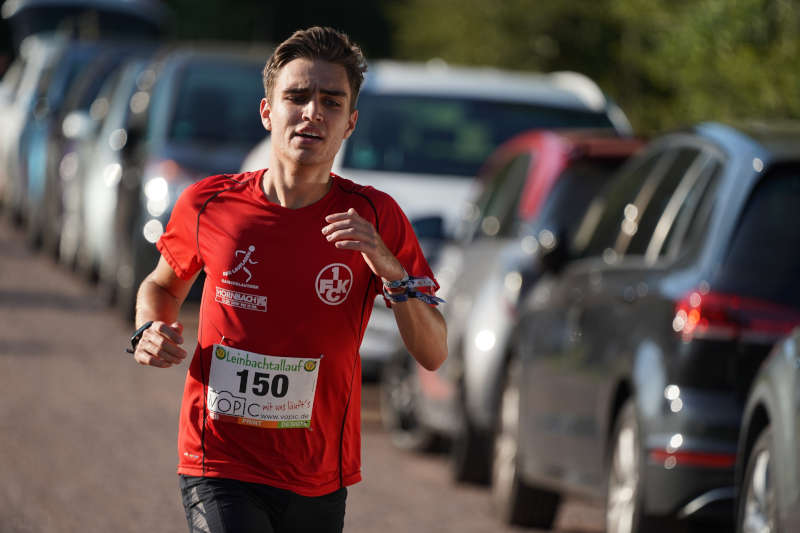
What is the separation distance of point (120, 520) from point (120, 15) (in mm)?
33570

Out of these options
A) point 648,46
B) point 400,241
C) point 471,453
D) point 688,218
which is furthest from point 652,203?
point 648,46

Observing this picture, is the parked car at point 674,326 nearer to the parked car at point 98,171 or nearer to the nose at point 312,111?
the nose at point 312,111

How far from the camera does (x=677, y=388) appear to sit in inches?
275

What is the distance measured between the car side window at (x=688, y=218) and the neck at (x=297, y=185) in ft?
8.53

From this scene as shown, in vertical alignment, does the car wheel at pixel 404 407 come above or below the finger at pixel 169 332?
below

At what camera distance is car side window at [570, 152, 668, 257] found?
27.5 ft

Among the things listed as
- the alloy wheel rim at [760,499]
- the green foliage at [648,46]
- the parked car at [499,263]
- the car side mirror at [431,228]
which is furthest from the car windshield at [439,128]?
the alloy wheel rim at [760,499]

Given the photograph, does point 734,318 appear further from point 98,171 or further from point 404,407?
point 98,171

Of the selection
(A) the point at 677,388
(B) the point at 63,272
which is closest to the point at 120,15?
(B) the point at 63,272

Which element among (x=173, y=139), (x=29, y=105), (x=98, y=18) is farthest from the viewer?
(x=98, y=18)

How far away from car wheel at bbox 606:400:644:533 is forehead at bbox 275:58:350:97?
2748 mm

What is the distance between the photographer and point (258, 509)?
4789 mm

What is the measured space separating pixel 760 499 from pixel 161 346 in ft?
7.93

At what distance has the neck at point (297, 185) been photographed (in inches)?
188
